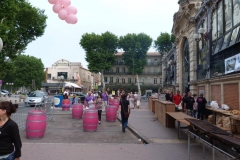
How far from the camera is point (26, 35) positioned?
26.1 meters

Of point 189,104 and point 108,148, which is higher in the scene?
point 189,104

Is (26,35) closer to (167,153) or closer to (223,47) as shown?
(223,47)

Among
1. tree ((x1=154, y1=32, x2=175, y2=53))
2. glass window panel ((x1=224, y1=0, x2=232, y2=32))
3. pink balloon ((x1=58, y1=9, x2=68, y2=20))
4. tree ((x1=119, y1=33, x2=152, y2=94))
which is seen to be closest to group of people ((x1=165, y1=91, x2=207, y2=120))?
glass window panel ((x1=224, y1=0, x2=232, y2=32))

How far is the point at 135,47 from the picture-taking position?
54.4 m

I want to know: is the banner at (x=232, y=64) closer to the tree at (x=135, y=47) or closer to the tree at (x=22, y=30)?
the tree at (x=22, y=30)

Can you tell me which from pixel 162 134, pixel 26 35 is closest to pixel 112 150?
pixel 162 134

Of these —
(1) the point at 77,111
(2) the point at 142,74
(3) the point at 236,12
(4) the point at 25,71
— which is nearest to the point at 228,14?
(3) the point at 236,12

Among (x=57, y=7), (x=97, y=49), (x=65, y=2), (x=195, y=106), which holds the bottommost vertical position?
(x=195, y=106)

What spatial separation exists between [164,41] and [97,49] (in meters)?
14.4

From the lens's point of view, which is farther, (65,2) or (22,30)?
(22,30)

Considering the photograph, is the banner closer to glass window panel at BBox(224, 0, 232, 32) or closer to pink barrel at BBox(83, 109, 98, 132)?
glass window panel at BBox(224, 0, 232, 32)

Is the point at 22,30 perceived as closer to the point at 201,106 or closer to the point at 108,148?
the point at 201,106

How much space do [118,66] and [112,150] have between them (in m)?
65.6

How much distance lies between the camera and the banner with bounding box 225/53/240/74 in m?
11.5
